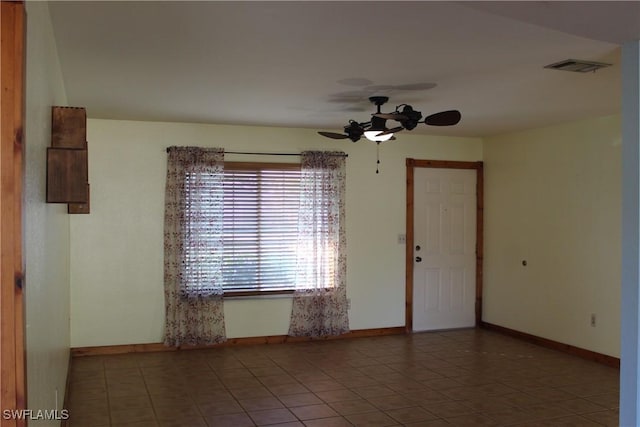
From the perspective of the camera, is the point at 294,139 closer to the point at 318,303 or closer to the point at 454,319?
the point at 318,303

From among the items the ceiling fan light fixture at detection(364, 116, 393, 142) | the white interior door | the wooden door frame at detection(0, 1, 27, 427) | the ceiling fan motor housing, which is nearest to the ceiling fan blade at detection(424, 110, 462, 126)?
the ceiling fan motor housing

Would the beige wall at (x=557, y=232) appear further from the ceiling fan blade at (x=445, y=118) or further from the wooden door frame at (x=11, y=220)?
the wooden door frame at (x=11, y=220)

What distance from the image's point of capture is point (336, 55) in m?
3.58

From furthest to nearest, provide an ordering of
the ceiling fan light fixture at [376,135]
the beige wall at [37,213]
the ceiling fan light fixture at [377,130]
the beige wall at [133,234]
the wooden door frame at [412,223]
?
1. the wooden door frame at [412,223]
2. the beige wall at [133,234]
3. the ceiling fan light fixture at [376,135]
4. the ceiling fan light fixture at [377,130]
5. the beige wall at [37,213]

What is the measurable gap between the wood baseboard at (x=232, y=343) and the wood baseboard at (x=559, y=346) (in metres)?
1.22

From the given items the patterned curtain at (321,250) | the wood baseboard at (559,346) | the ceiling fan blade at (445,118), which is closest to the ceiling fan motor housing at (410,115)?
the ceiling fan blade at (445,118)

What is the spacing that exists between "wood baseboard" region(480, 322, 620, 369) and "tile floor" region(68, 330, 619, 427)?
Answer: 12 centimetres

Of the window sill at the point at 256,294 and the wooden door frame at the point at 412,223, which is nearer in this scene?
the window sill at the point at 256,294

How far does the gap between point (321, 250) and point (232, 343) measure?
145 centimetres

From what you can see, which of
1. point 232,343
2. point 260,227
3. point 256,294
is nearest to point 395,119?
point 260,227

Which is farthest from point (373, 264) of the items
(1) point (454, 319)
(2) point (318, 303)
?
(1) point (454, 319)

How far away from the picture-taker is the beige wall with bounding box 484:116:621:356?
5812 millimetres

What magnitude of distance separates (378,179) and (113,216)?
10.2 feet

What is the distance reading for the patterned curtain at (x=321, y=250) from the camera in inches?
265
